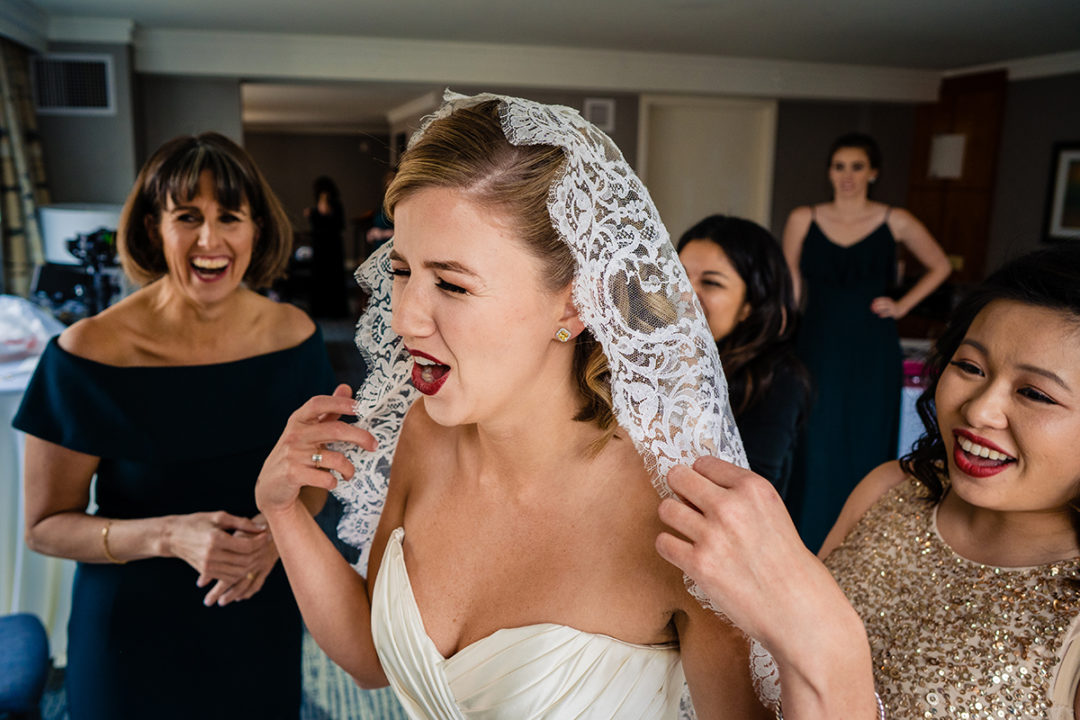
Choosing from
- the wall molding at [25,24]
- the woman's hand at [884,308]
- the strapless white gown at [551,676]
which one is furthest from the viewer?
the wall molding at [25,24]

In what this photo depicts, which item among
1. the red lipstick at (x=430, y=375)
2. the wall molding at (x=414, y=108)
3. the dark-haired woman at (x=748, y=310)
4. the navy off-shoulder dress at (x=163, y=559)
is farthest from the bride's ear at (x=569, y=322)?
the wall molding at (x=414, y=108)

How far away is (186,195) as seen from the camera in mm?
1666

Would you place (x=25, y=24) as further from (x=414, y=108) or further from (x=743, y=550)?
(x=743, y=550)

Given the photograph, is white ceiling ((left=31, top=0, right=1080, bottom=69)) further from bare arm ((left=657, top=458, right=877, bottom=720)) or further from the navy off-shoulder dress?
bare arm ((left=657, top=458, right=877, bottom=720))

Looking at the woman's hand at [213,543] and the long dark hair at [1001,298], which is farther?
the woman's hand at [213,543]

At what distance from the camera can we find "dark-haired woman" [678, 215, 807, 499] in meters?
2.09

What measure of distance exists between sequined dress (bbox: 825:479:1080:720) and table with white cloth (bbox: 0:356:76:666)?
9.06 ft

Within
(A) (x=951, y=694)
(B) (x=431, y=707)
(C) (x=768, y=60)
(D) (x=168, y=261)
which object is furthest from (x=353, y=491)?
(C) (x=768, y=60)

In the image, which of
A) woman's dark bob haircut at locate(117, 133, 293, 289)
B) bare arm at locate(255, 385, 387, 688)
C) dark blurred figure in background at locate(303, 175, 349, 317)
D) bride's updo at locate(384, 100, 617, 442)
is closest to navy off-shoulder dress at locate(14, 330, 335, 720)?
woman's dark bob haircut at locate(117, 133, 293, 289)

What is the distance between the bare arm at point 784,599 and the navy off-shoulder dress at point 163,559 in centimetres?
121

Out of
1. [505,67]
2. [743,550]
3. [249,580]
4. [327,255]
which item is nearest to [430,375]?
[743,550]

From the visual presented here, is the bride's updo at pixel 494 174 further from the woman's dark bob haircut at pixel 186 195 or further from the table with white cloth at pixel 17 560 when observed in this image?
the table with white cloth at pixel 17 560

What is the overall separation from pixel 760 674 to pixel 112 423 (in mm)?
1322

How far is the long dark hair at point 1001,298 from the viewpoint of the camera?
980 millimetres
